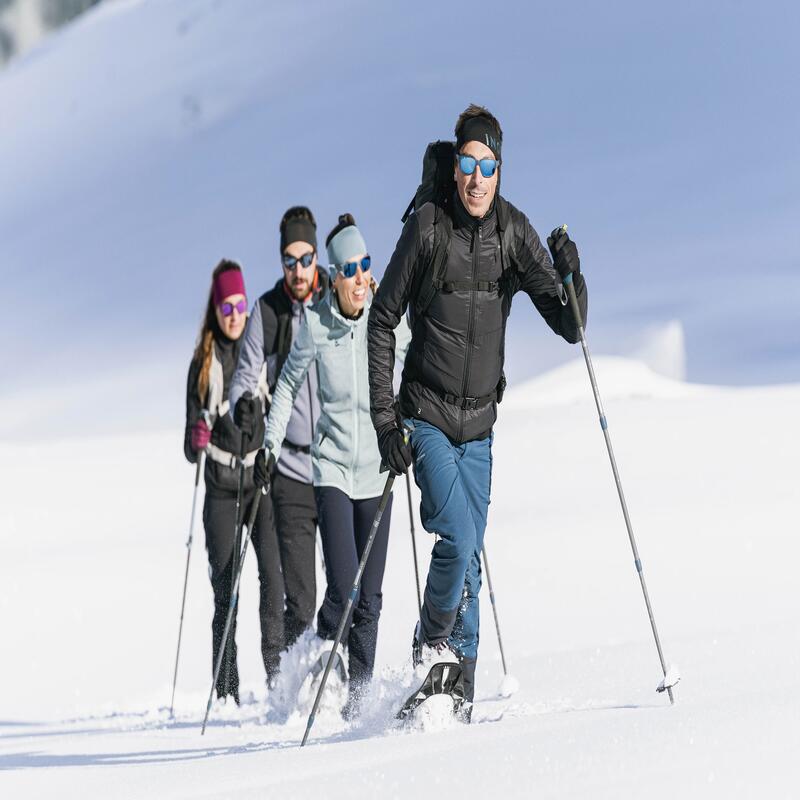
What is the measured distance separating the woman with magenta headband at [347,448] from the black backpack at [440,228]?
0.99 m

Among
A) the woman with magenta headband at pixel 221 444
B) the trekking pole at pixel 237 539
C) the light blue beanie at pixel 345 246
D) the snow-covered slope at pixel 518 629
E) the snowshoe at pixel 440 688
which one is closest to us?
the snow-covered slope at pixel 518 629

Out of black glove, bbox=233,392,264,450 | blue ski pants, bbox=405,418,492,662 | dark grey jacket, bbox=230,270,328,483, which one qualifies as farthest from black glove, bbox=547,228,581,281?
black glove, bbox=233,392,264,450

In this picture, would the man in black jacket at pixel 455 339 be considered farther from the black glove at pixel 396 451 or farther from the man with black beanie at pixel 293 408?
the man with black beanie at pixel 293 408

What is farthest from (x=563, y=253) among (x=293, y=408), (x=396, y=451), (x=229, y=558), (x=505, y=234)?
(x=229, y=558)

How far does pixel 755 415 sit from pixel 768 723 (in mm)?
11196

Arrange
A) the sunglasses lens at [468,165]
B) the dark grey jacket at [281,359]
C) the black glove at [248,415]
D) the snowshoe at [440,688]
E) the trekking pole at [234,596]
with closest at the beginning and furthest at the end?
the sunglasses lens at [468,165] < the snowshoe at [440,688] < the dark grey jacket at [281,359] < the trekking pole at [234,596] < the black glove at [248,415]

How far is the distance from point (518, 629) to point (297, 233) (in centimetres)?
323

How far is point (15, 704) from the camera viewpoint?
28.3ft

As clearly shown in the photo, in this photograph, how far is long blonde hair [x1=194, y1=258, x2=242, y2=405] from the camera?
24.4ft

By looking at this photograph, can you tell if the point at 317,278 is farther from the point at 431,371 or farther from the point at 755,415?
the point at 755,415

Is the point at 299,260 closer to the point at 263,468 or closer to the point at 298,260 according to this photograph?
the point at 298,260

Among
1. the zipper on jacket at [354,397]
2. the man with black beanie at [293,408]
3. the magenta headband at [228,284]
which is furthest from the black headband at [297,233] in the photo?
the zipper on jacket at [354,397]

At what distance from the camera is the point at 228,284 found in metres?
7.37

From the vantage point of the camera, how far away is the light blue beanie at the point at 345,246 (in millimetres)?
6105
